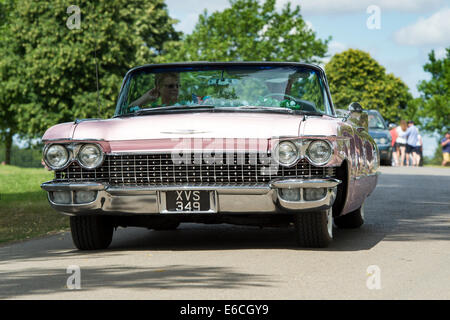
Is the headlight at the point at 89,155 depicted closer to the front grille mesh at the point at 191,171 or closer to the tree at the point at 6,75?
the front grille mesh at the point at 191,171

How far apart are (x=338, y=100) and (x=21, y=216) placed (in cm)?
7437

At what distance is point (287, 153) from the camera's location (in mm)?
6949

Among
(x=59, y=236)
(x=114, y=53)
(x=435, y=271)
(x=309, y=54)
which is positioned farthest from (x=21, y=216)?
(x=309, y=54)

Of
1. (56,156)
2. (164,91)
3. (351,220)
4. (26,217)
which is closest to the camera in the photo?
(56,156)

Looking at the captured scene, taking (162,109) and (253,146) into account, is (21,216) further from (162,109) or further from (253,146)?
(253,146)

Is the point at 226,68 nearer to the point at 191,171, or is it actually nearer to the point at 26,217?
the point at 191,171

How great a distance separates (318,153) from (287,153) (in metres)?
0.25

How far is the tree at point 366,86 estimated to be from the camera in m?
84.1

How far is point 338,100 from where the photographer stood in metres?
85.0

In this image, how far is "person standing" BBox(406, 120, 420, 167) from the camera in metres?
32.8

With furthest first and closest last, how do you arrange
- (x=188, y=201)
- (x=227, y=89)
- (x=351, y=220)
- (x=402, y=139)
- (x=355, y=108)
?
(x=402, y=139) → (x=351, y=220) → (x=355, y=108) → (x=227, y=89) → (x=188, y=201)

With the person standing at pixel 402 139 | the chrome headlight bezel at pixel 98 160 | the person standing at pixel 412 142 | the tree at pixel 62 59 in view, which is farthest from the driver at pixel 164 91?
the tree at pixel 62 59

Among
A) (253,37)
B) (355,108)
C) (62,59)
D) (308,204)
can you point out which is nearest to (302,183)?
(308,204)

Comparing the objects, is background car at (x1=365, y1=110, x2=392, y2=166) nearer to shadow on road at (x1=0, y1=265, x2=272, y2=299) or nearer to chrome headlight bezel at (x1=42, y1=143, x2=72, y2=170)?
chrome headlight bezel at (x1=42, y1=143, x2=72, y2=170)
